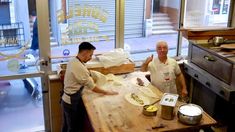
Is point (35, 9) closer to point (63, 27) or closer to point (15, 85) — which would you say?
point (63, 27)

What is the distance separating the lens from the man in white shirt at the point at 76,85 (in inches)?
118

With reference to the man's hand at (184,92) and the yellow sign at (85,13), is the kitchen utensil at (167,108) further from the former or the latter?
the yellow sign at (85,13)

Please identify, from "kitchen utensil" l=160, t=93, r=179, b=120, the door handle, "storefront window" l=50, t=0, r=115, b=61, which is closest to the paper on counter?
"kitchen utensil" l=160, t=93, r=179, b=120

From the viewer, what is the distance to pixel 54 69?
3693 mm

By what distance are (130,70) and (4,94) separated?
1.53 m

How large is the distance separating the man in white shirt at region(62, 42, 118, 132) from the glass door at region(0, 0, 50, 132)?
627mm

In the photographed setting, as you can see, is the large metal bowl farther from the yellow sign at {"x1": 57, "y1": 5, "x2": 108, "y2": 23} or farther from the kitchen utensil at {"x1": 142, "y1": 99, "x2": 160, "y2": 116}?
the yellow sign at {"x1": 57, "y1": 5, "x2": 108, "y2": 23}

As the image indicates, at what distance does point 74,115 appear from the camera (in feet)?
10.5

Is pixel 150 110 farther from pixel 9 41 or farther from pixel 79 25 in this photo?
pixel 9 41

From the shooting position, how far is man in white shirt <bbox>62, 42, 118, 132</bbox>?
118 inches

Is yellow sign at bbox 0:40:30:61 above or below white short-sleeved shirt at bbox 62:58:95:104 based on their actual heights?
above

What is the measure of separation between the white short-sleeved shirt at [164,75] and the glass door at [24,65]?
48.8 inches

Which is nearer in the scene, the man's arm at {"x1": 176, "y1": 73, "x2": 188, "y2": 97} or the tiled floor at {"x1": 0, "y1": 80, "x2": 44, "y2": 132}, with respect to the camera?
the man's arm at {"x1": 176, "y1": 73, "x2": 188, "y2": 97}

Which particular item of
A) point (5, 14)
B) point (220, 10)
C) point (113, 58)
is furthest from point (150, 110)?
point (220, 10)
